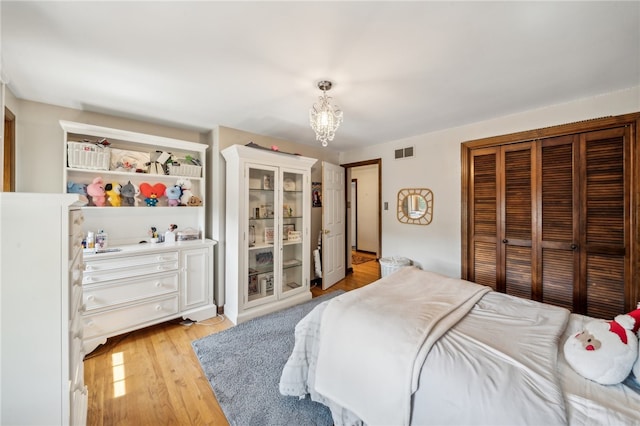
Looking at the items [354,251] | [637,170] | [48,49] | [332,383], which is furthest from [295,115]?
[354,251]

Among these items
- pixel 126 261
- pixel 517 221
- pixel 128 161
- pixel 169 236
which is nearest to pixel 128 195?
pixel 128 161

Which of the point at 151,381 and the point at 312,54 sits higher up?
the point at 312,54

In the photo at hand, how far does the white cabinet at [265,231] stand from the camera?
2836mm

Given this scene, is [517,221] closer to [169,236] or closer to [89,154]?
[169,236]

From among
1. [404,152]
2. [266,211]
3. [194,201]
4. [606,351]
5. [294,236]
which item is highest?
[404,152]

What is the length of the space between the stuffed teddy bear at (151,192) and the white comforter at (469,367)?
2258mm

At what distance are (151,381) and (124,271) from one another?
1048 millimetres

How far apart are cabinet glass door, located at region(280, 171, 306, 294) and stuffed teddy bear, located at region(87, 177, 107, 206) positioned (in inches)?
74.5

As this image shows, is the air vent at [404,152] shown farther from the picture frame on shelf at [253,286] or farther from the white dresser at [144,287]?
the white dresser at [144,287]

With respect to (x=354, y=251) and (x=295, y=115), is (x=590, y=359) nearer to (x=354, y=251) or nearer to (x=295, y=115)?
(x=295, y=115)

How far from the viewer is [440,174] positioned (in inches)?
129

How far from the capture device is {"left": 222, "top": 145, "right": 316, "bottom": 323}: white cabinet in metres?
2.84

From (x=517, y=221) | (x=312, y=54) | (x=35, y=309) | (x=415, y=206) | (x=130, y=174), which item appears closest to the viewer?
(x=35, y=309)

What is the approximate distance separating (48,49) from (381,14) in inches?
80.0
